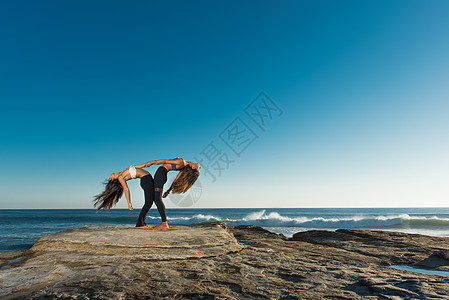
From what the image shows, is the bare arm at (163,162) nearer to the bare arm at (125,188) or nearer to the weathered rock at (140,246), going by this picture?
the bare arm at (125,188)

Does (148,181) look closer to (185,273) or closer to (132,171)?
(132,171)

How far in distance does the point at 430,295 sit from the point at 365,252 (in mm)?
3537

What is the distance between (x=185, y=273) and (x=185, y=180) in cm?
369

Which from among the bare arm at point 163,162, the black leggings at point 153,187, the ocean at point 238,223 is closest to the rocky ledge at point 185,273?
the black leggings at point 153,187

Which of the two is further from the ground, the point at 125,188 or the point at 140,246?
the point at 125,188

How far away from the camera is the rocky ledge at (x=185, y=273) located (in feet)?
7.30

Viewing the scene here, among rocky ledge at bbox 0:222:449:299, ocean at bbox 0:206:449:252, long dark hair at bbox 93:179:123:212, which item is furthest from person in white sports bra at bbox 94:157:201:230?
ocean at bbox 0:206:449:252

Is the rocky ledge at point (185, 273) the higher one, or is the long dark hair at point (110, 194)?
the long dark hair at point (110, 194)

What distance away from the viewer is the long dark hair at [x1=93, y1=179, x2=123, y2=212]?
20.2 feet

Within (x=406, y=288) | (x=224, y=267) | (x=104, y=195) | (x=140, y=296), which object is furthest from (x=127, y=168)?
(x=406, y=288)

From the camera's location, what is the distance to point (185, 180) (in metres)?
6.43

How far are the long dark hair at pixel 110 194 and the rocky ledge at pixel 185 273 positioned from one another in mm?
1876

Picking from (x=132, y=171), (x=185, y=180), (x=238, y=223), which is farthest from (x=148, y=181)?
(x=238, y=223)

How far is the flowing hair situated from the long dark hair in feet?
4.52
